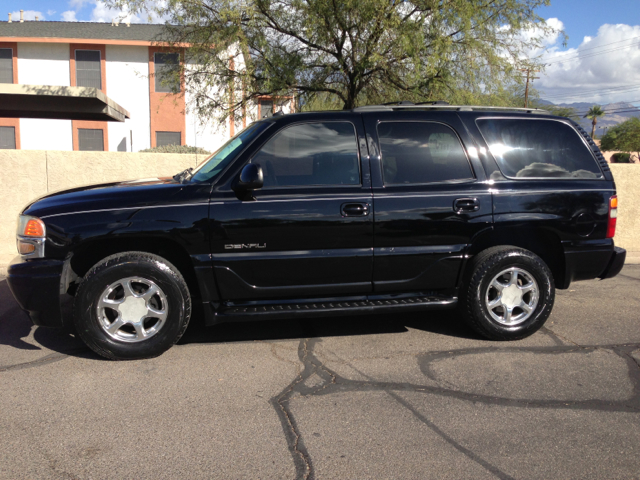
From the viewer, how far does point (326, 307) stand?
4.45m

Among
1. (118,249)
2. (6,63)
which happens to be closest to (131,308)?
(118,249)

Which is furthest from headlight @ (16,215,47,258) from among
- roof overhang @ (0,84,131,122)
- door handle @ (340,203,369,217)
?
roof overhang @ (0,84,131,122)

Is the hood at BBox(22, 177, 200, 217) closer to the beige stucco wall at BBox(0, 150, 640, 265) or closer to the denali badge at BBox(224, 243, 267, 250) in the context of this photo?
the denali badge at BBox(224, 243, 267, 250)

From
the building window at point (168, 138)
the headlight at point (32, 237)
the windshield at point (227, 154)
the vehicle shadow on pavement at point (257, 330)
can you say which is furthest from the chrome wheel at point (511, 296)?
the building window at point (168, 138)

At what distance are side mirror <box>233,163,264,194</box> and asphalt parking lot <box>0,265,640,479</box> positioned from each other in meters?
1.38

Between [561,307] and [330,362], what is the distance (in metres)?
3.09

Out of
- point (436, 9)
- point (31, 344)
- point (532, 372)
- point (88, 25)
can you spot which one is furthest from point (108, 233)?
point (88, 25)

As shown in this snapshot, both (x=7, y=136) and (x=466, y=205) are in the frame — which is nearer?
(x=466, y=205)

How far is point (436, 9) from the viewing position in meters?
10.6

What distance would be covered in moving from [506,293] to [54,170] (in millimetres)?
6828

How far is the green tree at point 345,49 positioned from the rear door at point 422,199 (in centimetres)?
609

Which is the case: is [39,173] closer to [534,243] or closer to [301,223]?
[301,223]

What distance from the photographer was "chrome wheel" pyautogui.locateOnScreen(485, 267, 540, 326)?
15.6 ft

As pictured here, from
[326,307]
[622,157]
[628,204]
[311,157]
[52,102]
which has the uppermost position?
[622,157]
